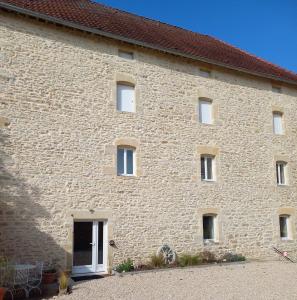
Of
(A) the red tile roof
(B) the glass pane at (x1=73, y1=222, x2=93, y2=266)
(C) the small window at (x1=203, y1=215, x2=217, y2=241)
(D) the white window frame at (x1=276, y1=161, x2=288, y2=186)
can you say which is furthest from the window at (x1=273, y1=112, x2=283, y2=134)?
(B) the glass pane at (x1=73, y1=222, x2=93, y2=266)

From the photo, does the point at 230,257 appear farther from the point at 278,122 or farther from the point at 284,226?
the point at 278,122

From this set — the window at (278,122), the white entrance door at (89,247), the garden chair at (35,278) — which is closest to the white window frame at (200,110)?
the window at (278,122)

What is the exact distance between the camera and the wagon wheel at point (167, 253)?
10.9m

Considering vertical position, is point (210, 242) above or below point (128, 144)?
below

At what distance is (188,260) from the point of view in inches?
440

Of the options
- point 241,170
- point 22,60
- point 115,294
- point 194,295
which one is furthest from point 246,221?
point 22,60

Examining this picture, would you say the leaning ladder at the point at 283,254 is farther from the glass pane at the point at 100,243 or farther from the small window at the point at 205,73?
the small window at the point at 205,73

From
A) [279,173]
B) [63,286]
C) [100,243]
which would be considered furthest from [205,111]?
[63,286]

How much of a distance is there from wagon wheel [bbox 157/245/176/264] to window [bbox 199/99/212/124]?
462cm

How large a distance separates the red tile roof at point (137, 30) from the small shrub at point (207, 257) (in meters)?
6.71

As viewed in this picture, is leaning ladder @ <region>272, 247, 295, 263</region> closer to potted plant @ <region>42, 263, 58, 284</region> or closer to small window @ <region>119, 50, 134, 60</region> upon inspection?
potted plant @ <region>42, 263, 58, 284</region>

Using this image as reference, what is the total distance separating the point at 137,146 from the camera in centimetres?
1128

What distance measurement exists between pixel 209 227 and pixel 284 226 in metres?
3.59

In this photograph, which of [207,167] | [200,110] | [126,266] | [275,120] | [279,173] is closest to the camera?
[126,266]
